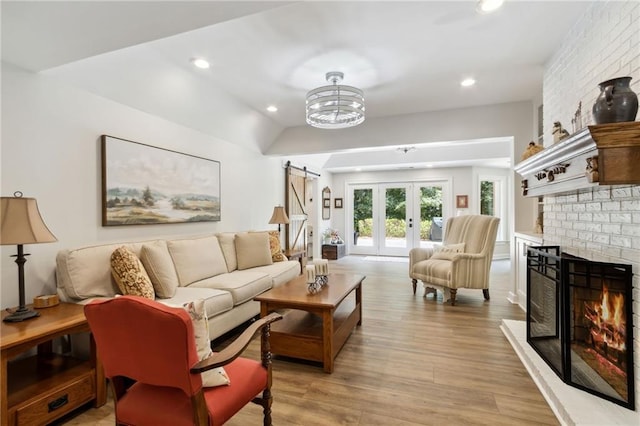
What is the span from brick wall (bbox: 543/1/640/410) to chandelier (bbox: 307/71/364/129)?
5.56 feet

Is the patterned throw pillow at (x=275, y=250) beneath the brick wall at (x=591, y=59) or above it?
beneath

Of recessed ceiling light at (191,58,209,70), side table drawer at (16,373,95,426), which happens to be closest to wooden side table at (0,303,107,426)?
side table drawer at (16,373,95,426)

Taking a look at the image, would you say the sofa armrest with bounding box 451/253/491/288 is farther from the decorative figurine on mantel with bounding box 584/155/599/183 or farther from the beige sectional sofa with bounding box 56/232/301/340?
the decorative figurine on mantel with bounding box 584/155/599/183

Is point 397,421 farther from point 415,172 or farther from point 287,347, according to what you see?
point 415,172

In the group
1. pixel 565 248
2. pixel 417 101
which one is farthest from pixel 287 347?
pixel 417 101

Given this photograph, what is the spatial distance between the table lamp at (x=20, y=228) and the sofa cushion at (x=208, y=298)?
2.89ft

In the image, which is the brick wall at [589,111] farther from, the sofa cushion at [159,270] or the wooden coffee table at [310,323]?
the sofa cushion at [159,270]

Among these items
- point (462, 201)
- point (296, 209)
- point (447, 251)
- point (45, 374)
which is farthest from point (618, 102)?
point (462, 201)

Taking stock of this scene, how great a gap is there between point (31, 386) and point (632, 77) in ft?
12.7

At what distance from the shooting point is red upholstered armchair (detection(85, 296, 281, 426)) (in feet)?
3.90

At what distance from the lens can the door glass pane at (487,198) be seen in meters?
7.71

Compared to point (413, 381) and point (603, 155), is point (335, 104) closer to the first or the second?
point (603, 155)

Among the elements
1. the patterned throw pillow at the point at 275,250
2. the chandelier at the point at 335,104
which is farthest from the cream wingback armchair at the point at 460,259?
the chandelier at the point at 335,104

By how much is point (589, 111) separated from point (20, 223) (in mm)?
3781
